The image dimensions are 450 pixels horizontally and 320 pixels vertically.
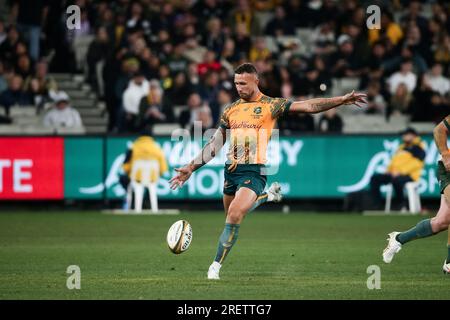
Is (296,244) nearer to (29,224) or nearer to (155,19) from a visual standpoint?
(29,224)

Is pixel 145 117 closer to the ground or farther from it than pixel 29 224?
farther from it

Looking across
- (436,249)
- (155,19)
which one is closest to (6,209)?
(155,19)

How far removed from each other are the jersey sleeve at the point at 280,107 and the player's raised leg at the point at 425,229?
2173 millimetres

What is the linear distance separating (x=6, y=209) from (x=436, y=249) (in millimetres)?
11625

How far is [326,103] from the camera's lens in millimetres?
13023

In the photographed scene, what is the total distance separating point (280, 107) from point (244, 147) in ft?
2.13

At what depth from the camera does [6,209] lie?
25.9 metres

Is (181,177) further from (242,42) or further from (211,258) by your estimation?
(242,42)

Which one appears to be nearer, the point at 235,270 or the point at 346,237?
the point at 235,270

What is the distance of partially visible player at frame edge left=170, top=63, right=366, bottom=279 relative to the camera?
13.2m

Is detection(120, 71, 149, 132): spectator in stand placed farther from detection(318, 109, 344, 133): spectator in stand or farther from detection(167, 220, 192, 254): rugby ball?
detection(167, 220, 192, 254): rugby ball

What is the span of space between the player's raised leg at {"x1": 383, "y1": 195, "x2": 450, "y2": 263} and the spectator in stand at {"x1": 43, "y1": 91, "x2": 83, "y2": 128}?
13573mm

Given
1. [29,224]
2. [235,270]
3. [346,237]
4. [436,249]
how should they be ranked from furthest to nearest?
[29,224], [346,237], [436,249], [235,270]

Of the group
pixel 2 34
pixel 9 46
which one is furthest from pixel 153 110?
pixel 2 34
